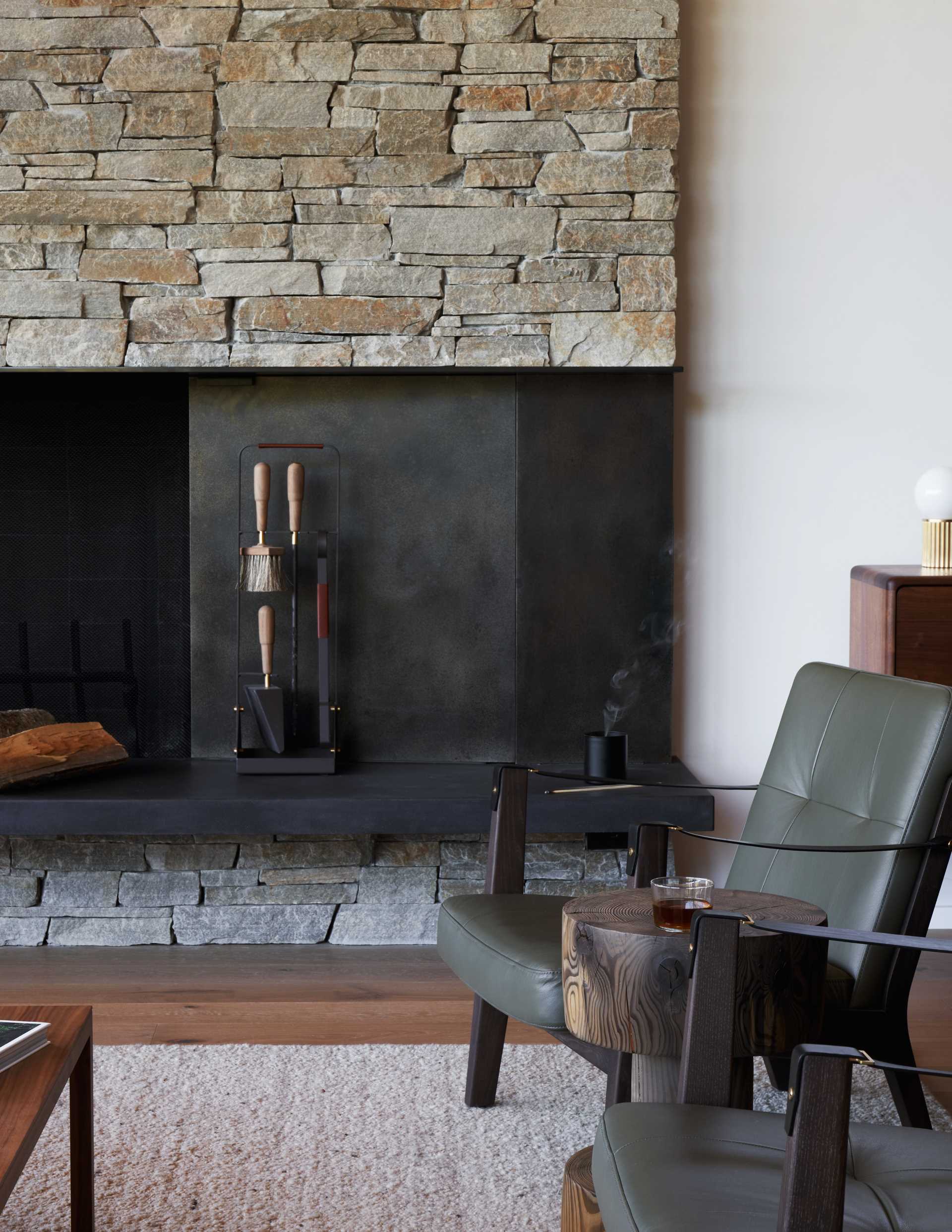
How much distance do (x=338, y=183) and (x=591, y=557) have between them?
1291mm

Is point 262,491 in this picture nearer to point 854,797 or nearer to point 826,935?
point 854,797

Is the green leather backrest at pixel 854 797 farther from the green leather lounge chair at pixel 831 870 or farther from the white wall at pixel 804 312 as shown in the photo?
the white wall at pixel 804 312

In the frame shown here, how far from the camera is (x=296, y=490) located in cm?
348

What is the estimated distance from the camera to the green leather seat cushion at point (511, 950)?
1983 millimetres

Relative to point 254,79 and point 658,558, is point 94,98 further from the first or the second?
point 658,558

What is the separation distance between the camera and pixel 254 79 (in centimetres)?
343

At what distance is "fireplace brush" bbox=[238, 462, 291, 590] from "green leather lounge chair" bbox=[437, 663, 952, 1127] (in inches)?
48.4

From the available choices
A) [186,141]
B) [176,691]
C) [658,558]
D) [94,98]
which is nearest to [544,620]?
[658,558]

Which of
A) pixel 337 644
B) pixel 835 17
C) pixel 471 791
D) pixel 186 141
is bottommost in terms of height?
pixel 471 791

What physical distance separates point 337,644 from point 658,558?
38.8 inches

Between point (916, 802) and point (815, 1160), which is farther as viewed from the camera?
point (916, 802)

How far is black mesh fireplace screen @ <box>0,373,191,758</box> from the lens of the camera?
369 centimetres

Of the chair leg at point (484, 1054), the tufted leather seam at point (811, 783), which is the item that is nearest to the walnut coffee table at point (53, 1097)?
the chair leg at point (484, 1054)

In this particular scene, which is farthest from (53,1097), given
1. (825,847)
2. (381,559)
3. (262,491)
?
(381,559)
